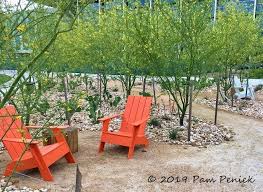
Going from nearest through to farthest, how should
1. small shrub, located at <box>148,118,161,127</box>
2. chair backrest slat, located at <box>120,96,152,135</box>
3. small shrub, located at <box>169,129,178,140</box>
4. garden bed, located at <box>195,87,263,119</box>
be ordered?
chair backrest slat, located at <box>120,96,152,135</box> → small shrub, located at <box>169,129,178,140</box> → small shrub, located at <box>148,118,161,127</box> → garden bed, located at <box>195,87,263,119</box>

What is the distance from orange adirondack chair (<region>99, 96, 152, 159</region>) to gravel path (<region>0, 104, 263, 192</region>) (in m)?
0.20

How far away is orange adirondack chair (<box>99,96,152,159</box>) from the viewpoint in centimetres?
586

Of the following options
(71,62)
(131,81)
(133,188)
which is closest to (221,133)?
(133,188)

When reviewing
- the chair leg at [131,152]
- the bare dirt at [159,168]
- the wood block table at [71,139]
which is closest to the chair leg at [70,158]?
the bare dirt at [159,168]

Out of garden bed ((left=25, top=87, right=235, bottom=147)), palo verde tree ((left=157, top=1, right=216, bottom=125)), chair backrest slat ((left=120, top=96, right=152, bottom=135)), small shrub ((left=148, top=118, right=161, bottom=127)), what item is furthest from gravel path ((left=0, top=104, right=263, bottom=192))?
palo verde tree ((left=157, top=1, right=216, bottom=125))

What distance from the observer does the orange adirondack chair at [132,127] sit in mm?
5858

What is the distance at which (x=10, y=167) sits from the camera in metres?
4.91

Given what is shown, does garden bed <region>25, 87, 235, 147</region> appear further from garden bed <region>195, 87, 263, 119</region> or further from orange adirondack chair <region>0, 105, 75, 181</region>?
orange adirondack chair <region>0, 105, 75, 181</region>

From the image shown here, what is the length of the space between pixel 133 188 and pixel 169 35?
11.6 ft

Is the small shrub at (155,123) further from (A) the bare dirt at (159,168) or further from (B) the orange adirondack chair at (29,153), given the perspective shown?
(B) the orange adirondack chair at (29,153)

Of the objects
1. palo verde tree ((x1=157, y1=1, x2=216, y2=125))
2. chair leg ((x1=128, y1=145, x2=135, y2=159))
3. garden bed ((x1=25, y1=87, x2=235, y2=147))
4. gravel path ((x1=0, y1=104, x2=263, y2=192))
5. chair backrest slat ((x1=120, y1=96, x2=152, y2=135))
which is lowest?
gravel path ((x1=0, y1=104, x2=263, y2=192))

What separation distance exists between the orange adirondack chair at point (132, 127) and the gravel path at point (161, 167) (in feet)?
0.66

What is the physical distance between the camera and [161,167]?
5438 mm

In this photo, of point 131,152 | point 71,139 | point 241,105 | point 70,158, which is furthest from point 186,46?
point 241,105
